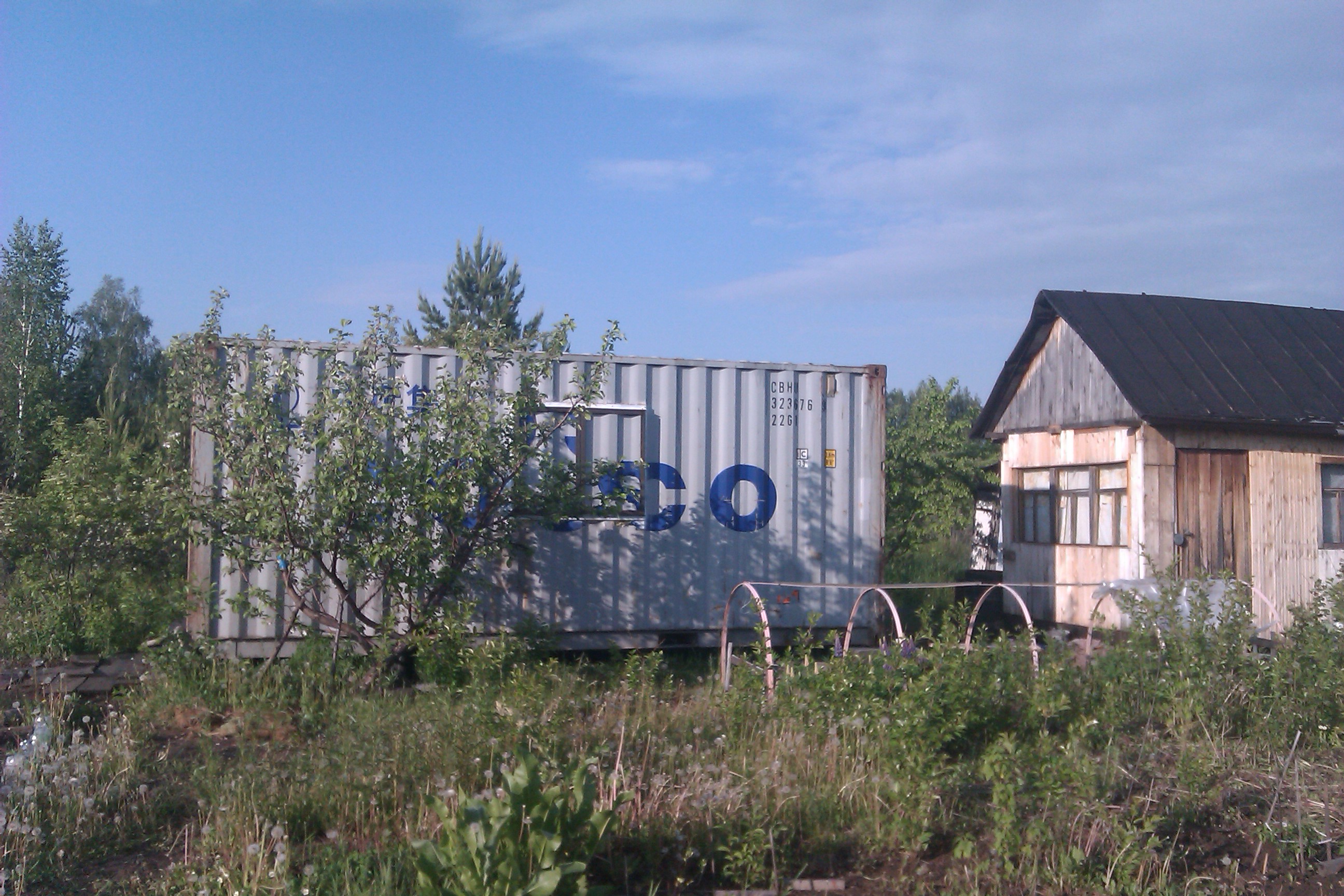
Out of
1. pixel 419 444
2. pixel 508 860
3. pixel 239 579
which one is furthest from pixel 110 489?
pixel 508 860

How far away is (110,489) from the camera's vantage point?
10.4 metres

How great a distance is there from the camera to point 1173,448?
1215cm

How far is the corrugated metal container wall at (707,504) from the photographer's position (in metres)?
8.92

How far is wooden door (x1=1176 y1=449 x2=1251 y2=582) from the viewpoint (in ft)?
39.6

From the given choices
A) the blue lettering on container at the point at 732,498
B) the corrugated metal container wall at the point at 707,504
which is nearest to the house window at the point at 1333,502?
the corrugated metal container wall at the point at 707,504

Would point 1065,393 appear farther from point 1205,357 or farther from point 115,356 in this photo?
point 115,356

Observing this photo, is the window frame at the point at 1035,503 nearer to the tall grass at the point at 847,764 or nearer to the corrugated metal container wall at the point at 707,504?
the corrugated metal container wall at the point at 707,504

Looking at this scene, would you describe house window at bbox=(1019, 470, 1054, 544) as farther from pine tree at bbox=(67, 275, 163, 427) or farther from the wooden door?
pine tree at bbox=(67, 275, 163, 427)

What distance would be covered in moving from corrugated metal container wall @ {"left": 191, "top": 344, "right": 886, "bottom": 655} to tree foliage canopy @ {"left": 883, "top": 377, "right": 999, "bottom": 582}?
6.34m

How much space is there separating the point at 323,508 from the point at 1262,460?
428 inches

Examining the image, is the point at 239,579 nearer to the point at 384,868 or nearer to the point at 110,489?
the point at 110,489

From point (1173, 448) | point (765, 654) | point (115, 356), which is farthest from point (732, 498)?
point (115, 356)

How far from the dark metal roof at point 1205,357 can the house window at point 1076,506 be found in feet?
3.79

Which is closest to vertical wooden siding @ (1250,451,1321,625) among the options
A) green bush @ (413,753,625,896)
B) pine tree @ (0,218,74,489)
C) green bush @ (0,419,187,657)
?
green bush @ (413,753,625,896)
